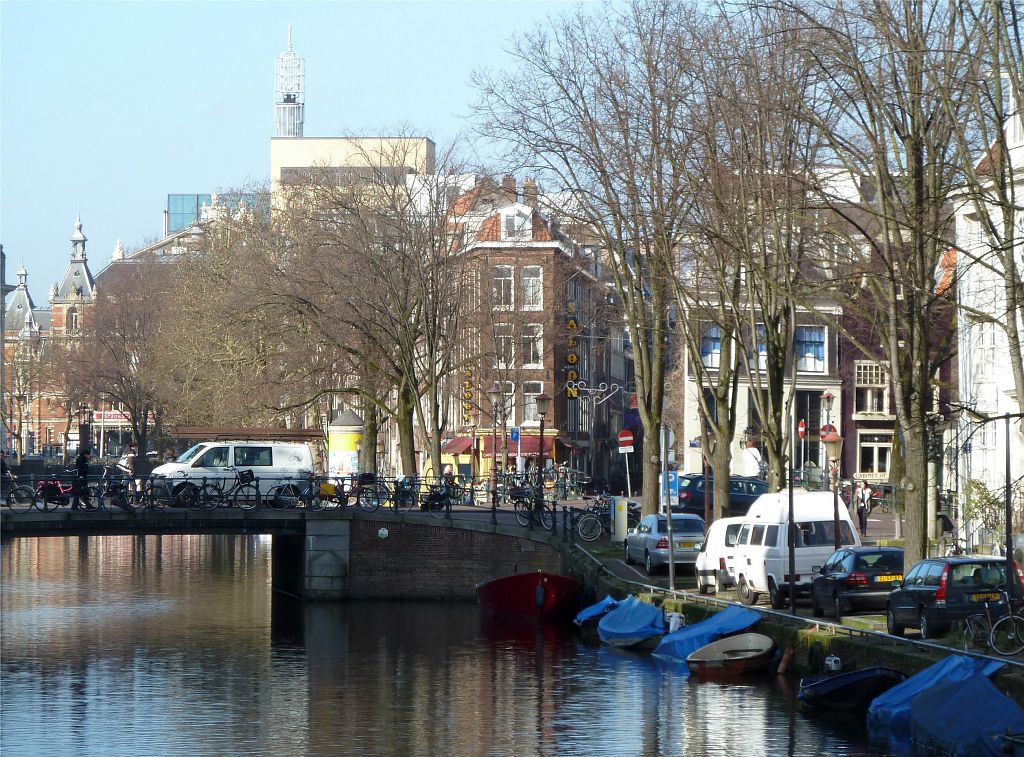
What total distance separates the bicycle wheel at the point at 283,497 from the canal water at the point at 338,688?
3.16 m

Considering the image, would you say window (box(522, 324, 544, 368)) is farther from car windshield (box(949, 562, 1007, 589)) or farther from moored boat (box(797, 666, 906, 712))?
car windshield (box(949, 562, 1007, 589))

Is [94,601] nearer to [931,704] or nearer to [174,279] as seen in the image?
[174,279]

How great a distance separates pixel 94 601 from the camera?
161 feet

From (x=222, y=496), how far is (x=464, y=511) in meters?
8.22

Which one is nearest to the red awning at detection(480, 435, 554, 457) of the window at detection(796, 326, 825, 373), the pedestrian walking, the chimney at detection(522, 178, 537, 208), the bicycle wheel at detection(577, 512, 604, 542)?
the window at detection(796, 326, 825, 373)

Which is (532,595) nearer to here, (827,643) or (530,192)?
(530,192)

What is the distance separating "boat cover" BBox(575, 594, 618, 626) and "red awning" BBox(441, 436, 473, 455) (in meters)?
39.8

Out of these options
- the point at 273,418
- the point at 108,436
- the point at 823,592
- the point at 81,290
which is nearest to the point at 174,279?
the point at 273,418

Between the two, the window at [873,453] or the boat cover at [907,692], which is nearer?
the boat cover at [907,692]

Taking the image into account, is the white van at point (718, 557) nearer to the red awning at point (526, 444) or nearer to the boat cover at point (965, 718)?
the boat cover at point (965, 718)

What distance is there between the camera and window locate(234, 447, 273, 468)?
53.4m

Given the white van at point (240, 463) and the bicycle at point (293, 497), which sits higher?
the white van at point (240, 463)

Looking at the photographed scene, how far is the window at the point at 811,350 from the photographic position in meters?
76.2

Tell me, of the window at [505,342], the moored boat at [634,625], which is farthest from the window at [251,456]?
the moored boat at [634,625]
